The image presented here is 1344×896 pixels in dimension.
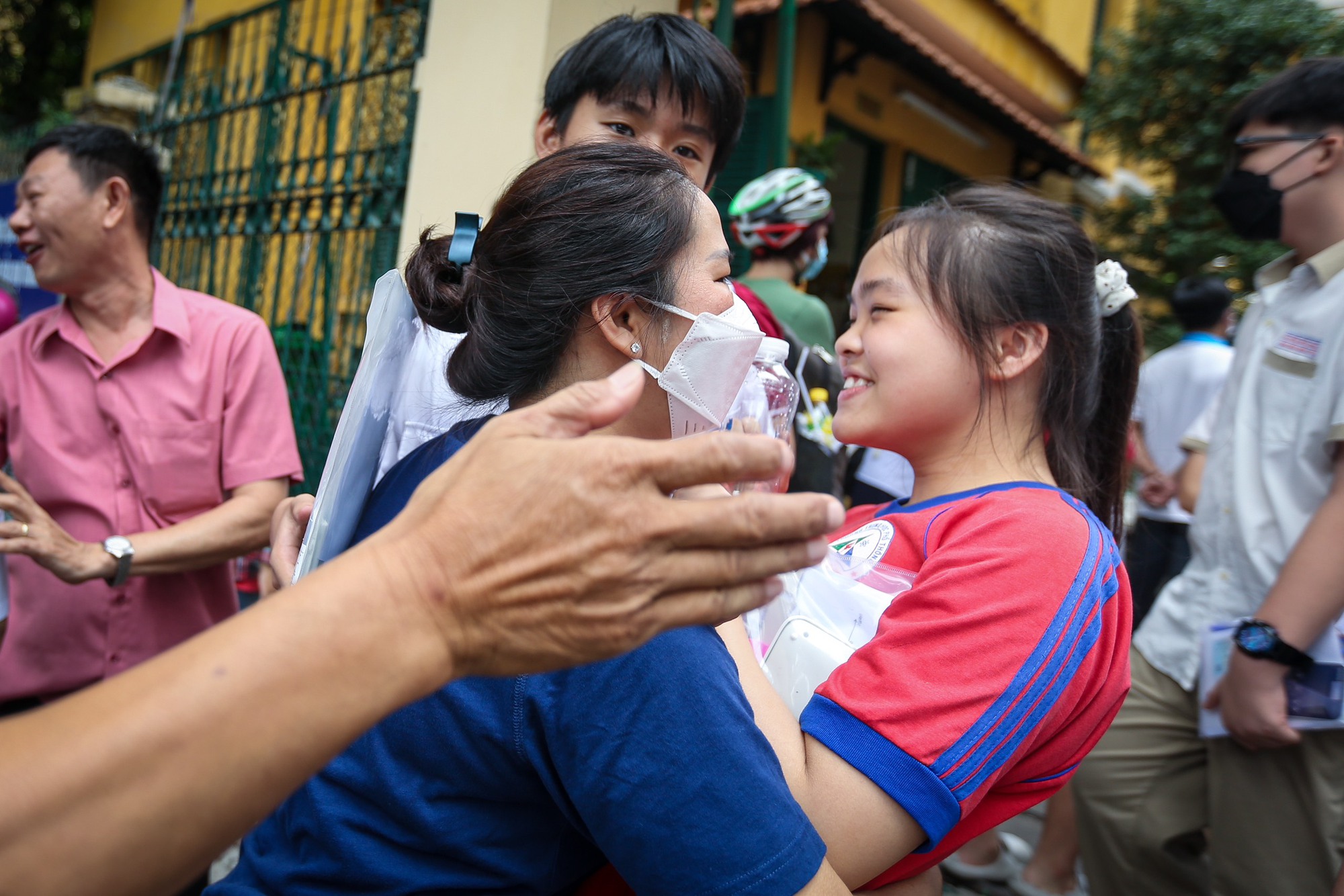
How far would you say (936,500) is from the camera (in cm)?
164

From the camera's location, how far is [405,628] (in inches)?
28.4

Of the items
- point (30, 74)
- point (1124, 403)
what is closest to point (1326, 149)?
point (1124, 403)

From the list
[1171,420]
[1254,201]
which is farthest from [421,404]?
[1171,420]

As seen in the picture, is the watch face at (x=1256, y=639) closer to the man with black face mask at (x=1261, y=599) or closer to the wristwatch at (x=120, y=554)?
the man with black face mask at (x=1261, y=599)

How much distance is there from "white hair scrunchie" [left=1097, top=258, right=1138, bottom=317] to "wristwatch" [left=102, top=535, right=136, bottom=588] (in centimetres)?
236

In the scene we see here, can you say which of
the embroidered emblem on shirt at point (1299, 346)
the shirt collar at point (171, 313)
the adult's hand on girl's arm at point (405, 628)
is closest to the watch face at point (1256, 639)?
the embroidered emblem on shirt at point (1299, 346)

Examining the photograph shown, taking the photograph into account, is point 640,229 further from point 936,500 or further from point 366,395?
point 936,500

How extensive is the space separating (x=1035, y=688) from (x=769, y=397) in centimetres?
110

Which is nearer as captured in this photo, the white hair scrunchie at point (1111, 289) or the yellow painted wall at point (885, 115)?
the white hair scrunchie at point (1111, 289)

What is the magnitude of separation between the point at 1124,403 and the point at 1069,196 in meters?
9.55

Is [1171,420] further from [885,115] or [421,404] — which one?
[885,115]

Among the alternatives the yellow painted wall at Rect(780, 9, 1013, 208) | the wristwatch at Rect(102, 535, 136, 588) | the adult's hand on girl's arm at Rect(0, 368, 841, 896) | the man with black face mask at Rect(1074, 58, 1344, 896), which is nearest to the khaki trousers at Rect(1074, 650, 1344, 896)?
the man with black face mask at Rect(1074, 58, 1344, 896)

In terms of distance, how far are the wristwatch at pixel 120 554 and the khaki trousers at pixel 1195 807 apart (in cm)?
265

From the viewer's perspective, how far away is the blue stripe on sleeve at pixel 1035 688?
1.20 m
